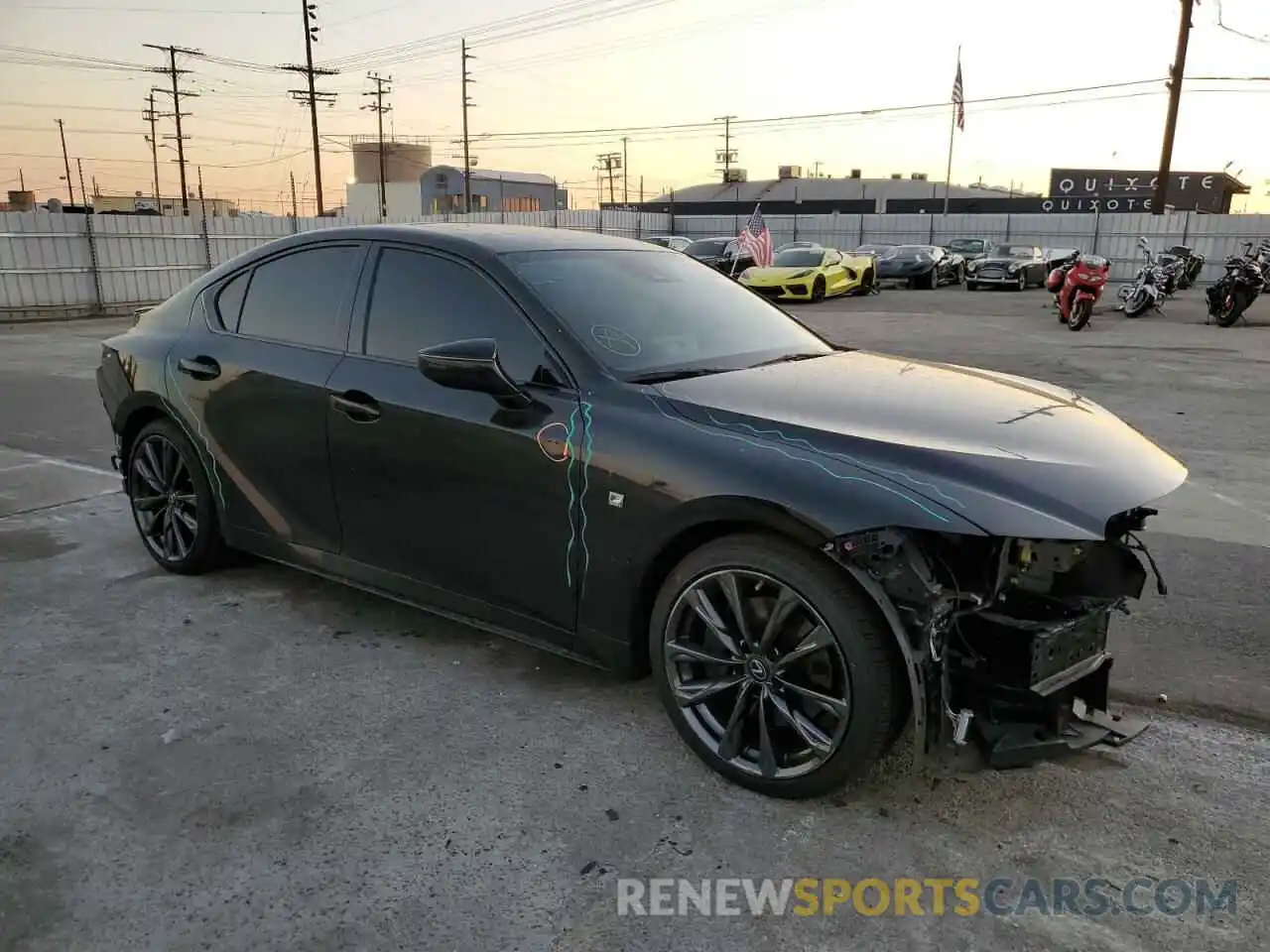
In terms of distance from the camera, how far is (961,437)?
265 cm

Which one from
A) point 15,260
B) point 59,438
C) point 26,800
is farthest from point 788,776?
point 15,260

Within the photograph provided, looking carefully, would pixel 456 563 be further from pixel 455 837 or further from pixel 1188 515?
pixel 1188 515

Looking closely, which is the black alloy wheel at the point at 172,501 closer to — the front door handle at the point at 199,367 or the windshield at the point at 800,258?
the front door handle at the point at 199,367

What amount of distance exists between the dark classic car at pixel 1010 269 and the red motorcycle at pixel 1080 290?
9662mm

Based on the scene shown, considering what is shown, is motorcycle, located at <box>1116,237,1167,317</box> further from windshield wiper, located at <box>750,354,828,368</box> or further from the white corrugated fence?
windshield wiper, located at <box>750,354,828,368</box>

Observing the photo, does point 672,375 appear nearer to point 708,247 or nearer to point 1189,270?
point 708,247

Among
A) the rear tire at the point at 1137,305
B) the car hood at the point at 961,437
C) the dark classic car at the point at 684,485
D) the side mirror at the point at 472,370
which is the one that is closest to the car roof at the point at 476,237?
the dark classic car at the point at 684,485

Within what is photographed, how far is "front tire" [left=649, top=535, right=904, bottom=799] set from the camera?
250cm

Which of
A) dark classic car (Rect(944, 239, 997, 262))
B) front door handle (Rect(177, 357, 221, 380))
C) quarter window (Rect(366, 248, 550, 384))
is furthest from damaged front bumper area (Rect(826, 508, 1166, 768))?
dark classic car (Rect(944, 239, 997, 262))

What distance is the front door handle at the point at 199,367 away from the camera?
414cm

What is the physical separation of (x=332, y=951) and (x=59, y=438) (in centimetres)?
713

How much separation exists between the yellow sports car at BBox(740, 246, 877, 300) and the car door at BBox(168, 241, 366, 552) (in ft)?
58.0

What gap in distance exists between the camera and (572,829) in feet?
8.65

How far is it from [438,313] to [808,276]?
780 inches
